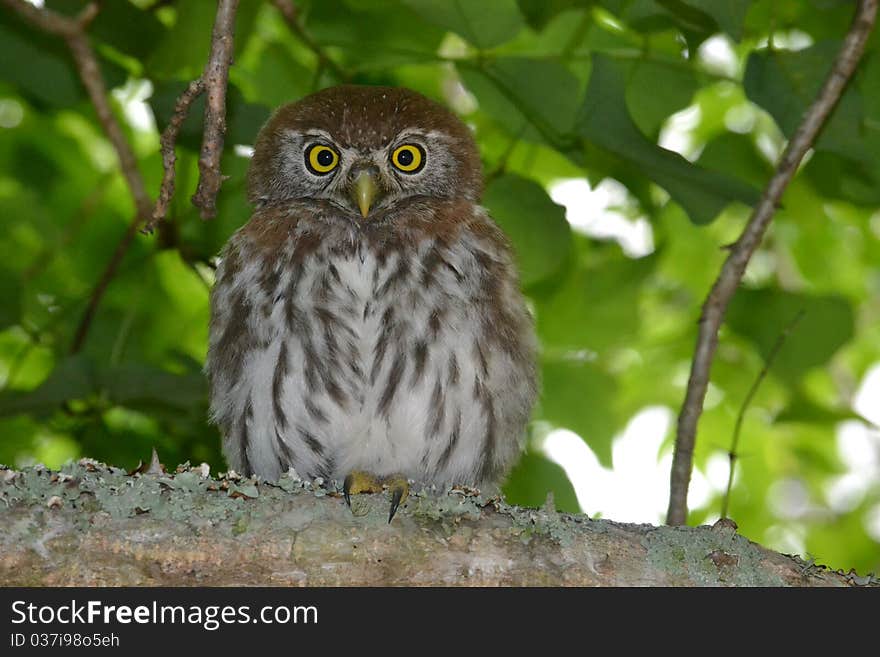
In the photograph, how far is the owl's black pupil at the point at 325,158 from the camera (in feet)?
11.6

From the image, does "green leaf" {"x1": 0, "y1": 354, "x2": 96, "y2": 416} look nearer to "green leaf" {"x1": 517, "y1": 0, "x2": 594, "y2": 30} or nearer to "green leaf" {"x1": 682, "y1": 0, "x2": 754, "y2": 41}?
"green leaf" {"x1": 517, "y1": 0, "x2": 594, "y2": 30}

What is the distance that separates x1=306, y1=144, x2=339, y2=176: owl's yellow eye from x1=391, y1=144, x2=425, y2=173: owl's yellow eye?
186 millimetres

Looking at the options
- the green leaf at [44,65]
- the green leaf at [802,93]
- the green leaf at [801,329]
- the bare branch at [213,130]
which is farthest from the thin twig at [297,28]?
the green leaf at [801,329]

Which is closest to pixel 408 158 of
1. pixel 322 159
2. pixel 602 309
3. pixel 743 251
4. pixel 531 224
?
pixel 322 159

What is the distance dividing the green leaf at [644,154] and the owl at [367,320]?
1.84 ft

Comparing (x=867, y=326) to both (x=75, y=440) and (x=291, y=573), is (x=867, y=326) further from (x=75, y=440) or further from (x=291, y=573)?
(x=291, y=573)

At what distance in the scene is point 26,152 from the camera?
4473mm

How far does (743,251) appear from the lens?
3.10 metres

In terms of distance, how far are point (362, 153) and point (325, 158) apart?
0.12m

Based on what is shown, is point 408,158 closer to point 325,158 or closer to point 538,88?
point 325,158

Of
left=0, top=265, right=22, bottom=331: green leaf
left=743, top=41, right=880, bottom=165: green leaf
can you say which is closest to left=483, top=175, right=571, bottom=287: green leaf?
left=743, top=41, right=880, bottom=165: green leaf

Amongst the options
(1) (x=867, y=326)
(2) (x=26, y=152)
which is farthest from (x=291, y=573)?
(1) (x=867, y=326)
